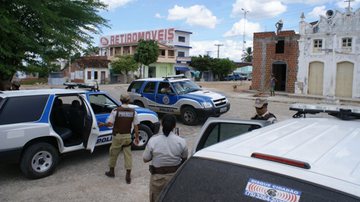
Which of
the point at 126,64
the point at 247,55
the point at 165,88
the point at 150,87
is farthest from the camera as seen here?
the point at 247,55

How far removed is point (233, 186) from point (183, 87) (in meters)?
10.7

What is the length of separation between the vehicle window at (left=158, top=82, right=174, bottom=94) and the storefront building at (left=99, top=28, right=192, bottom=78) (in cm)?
4384

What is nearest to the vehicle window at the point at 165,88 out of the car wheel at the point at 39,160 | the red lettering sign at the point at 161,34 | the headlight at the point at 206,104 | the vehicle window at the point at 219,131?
the headlight at the point at 206,104

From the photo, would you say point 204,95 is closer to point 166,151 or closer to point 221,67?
point 166,151

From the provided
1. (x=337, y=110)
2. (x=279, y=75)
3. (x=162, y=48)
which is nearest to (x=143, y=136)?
(x=337, y=110)

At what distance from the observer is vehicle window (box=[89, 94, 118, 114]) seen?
812 centimetres

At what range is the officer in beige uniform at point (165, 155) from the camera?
4.00m

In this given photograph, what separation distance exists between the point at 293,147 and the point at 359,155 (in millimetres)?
377

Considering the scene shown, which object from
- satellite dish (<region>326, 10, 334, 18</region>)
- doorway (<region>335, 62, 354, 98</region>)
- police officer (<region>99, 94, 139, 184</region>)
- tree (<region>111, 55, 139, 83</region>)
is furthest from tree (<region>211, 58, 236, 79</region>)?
police officer (<region>99, 94, 139, 184</region>)

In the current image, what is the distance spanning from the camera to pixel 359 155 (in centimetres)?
195

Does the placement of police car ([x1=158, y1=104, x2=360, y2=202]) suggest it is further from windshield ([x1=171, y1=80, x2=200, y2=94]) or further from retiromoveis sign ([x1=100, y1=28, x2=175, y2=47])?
retiromoveis sign ([x1=100, y1=28, x2=175, y2=47])

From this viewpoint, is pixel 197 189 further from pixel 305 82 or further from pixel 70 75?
pixel 70 75

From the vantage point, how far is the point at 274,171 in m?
1.74

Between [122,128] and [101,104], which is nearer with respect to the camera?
[122,128]
